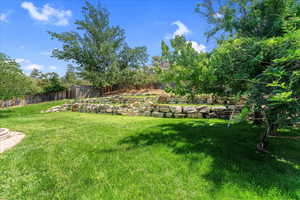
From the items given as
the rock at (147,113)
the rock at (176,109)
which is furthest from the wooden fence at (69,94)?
the rock at (176,109)

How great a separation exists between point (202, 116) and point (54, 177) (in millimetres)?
5293

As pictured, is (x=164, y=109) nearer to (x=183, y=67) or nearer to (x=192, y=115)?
(x=192, y=115)

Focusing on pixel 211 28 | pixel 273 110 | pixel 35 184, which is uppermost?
pixel 211 28

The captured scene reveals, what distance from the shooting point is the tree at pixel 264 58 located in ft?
5.22

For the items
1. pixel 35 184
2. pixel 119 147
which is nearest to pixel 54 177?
pixel 35 184

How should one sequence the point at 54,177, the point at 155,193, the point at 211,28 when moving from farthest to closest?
1. the point at 211,28
2. the point at 54,177
3. the point at 155,193

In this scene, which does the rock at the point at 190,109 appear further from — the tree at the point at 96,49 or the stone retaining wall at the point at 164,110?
the tree at the point at 96,49

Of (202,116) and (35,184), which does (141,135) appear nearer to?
(35,184)

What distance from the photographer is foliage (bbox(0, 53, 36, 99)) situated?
24.7ft

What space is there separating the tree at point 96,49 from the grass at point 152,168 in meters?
11.5

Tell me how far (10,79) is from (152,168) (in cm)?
1057

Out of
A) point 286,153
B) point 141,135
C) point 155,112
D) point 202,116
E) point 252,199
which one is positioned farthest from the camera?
point 155,112

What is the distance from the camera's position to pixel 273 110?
1.92 metres

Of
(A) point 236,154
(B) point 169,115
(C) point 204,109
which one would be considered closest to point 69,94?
(B) point 169,115
